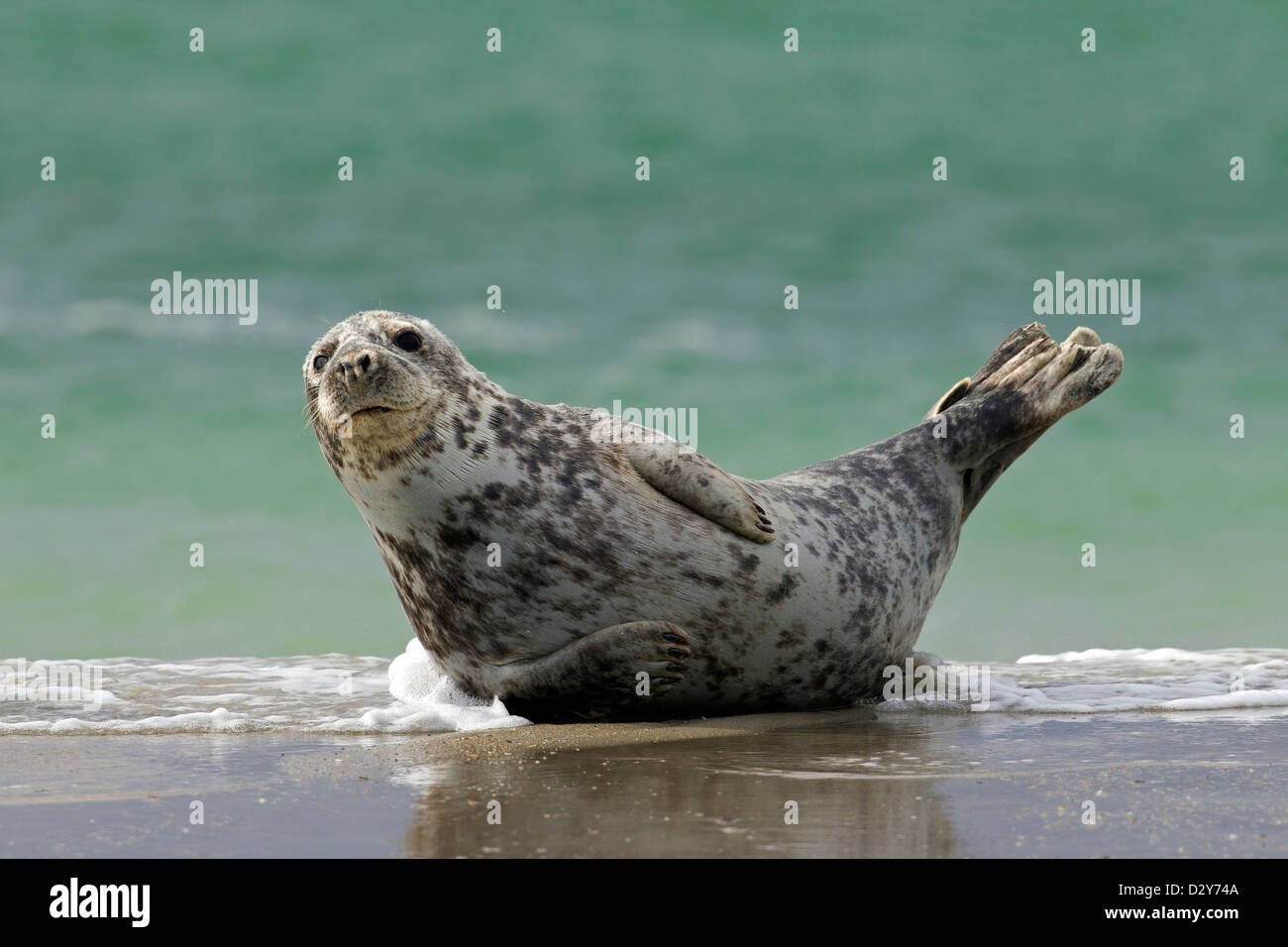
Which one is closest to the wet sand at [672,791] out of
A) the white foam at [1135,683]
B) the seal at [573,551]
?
the seal at [573,551]

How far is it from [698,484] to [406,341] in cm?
185

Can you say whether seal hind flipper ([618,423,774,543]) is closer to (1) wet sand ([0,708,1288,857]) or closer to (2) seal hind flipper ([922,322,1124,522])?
(1) wet sand ([0,708,1288,857])

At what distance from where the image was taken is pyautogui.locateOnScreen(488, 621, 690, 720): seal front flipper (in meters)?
6.44

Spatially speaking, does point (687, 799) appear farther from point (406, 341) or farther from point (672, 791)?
point (406, 341)

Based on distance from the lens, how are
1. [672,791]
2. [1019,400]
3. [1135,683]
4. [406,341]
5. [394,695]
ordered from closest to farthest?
1. [672,791]
2. [406,341]
3. [394,695]
4. [1135,683]
5. [1019,400]

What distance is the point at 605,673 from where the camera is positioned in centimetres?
647

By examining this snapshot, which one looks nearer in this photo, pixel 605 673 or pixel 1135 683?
pixel 605 673

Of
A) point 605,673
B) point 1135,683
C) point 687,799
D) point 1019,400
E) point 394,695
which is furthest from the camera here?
point 1019,400

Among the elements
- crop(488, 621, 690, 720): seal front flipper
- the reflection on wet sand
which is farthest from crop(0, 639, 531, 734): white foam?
the reflection on wet sand

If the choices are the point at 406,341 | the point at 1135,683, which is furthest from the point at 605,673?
the point at 1135,683

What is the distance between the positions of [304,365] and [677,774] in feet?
11.6

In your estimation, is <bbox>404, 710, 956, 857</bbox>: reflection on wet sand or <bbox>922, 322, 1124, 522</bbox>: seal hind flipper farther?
<bbox>922, 322, 1124, 522</bbox>: seal hind flipper

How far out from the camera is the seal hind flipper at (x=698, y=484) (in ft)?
22.2
